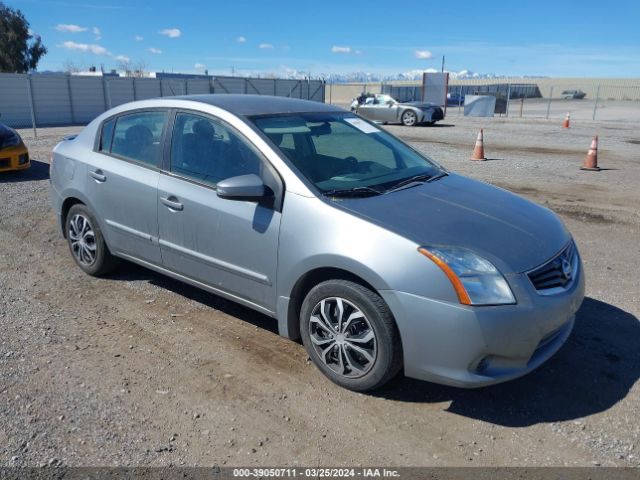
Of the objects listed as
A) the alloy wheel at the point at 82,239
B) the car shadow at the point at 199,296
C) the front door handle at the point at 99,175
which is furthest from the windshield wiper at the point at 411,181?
the alloy wheel at the point at 82,239

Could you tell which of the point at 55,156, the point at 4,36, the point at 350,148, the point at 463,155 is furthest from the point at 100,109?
the point at 350,148

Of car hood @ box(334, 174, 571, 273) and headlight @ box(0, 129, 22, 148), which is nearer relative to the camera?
car hood @ box(334, 174, 571, 273)

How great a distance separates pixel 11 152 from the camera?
10.1 m

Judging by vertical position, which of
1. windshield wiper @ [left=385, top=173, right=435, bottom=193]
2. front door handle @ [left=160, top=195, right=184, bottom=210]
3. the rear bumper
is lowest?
the rear bumper

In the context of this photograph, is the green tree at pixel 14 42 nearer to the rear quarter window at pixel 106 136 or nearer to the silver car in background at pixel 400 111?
the silver car in background at pixel 400 111

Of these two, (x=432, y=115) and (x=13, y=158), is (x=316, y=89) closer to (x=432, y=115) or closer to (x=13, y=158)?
(x=432, y=115)

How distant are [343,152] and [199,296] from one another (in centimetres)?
179

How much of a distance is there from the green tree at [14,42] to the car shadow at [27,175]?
38.8 meters

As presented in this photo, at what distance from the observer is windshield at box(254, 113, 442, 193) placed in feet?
12.6

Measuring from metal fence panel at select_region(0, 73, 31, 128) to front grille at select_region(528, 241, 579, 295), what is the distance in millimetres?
27889

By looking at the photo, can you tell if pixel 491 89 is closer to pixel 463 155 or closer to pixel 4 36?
pixel 4 36

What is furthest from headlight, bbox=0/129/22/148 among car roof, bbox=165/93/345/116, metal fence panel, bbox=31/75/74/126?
metal fence panel, bbox=31/75/74/126

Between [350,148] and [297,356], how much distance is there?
5.44 feet

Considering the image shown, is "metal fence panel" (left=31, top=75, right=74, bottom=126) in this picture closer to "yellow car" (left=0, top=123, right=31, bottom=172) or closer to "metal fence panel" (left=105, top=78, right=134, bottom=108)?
"metal fence panel" (left=105, top=78, right=134, bottom=108)
